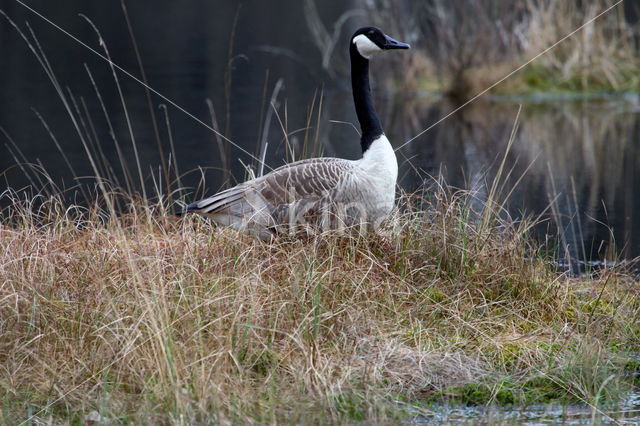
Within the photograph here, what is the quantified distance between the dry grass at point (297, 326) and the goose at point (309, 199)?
0.14 m

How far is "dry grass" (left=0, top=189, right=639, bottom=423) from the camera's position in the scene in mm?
4156

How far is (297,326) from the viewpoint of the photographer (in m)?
4.61

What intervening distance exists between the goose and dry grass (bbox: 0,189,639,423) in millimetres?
139

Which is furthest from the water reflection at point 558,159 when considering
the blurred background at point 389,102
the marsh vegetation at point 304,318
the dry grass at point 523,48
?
the dry grass at point 523,48

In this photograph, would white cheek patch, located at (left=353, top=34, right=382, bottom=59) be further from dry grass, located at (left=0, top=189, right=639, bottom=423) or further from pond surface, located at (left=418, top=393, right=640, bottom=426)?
pond surface, located at (left=418, top=393, right=640, bottom=426)

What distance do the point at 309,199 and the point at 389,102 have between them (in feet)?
36.7

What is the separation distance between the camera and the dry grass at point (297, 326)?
13.6 feet

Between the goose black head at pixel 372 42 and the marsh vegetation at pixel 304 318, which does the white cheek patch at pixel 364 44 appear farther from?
the marsh vegetation at pixel 304 318

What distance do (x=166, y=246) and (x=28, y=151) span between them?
717 centimetres

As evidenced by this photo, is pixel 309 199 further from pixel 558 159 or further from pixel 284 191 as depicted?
pixel 558 159

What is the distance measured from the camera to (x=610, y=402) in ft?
14.1

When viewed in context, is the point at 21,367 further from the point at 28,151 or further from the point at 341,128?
the point at 341,128

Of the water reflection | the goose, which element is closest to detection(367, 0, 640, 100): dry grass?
the water reflection

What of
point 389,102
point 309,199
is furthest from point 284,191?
point 389,102
